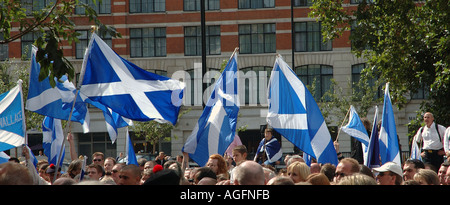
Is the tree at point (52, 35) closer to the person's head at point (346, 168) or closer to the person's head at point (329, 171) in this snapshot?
the person's head at point (329, 171)

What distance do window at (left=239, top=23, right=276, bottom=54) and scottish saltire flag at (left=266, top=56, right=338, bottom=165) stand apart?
25.6m

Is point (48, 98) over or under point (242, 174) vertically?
over

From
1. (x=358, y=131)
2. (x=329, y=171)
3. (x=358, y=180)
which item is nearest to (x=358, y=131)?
(x=358, y=131)

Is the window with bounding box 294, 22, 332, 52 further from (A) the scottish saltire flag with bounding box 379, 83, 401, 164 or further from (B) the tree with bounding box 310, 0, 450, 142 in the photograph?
(A) the scottish saltire flag with bounding box 379, 83, 401, 164

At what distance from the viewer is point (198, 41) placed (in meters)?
36.2

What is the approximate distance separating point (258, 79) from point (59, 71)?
94.1 ft

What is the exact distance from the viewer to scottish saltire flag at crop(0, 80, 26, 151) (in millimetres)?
9562

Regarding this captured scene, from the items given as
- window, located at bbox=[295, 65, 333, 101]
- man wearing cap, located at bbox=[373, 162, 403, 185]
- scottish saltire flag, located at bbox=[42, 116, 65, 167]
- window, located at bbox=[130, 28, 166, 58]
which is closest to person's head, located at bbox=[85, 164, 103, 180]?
scottish saltire flag, located at bbox=[42, 116, 65, 167]

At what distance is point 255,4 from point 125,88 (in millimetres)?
27683

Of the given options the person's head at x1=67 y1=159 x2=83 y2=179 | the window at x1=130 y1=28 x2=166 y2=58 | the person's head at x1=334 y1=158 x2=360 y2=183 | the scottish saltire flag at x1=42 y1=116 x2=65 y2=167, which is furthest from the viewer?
the window at x1=130 y1=28 x2=166 y2=58

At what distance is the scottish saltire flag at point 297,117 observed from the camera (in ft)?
31.4

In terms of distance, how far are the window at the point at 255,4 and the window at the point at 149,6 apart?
191 inches

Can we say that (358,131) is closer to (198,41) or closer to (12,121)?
(12,121)

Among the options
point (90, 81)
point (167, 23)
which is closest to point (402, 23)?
point (90, 81)
